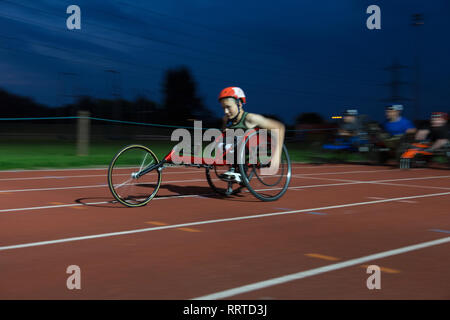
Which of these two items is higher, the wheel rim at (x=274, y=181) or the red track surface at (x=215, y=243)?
the wheel rim at (x=274, y=181)

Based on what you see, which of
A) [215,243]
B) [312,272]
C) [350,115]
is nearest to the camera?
[312,272]

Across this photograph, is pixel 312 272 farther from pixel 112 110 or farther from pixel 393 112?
pixel 112 110

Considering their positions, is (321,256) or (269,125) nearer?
(321,256)

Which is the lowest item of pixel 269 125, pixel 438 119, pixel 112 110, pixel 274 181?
pixel 274 181

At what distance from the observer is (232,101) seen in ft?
25.5

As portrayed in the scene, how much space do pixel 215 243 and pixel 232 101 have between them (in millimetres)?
3010

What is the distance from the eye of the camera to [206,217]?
6.64m

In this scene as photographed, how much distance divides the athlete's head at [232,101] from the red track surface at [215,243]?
1278mm

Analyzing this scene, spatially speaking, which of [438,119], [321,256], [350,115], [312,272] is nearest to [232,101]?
[321,256]

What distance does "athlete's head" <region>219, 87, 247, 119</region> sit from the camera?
7770 millimetres

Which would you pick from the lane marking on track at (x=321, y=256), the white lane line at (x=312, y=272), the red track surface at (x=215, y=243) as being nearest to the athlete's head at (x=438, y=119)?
the red track surface at (x=215, y=243)

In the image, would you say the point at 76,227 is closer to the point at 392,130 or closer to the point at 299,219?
the point at 299,219

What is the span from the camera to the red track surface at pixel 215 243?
3.80 m

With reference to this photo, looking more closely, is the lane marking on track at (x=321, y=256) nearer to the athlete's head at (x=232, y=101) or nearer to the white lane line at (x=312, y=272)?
the white lane line at (x=312, y=272)
